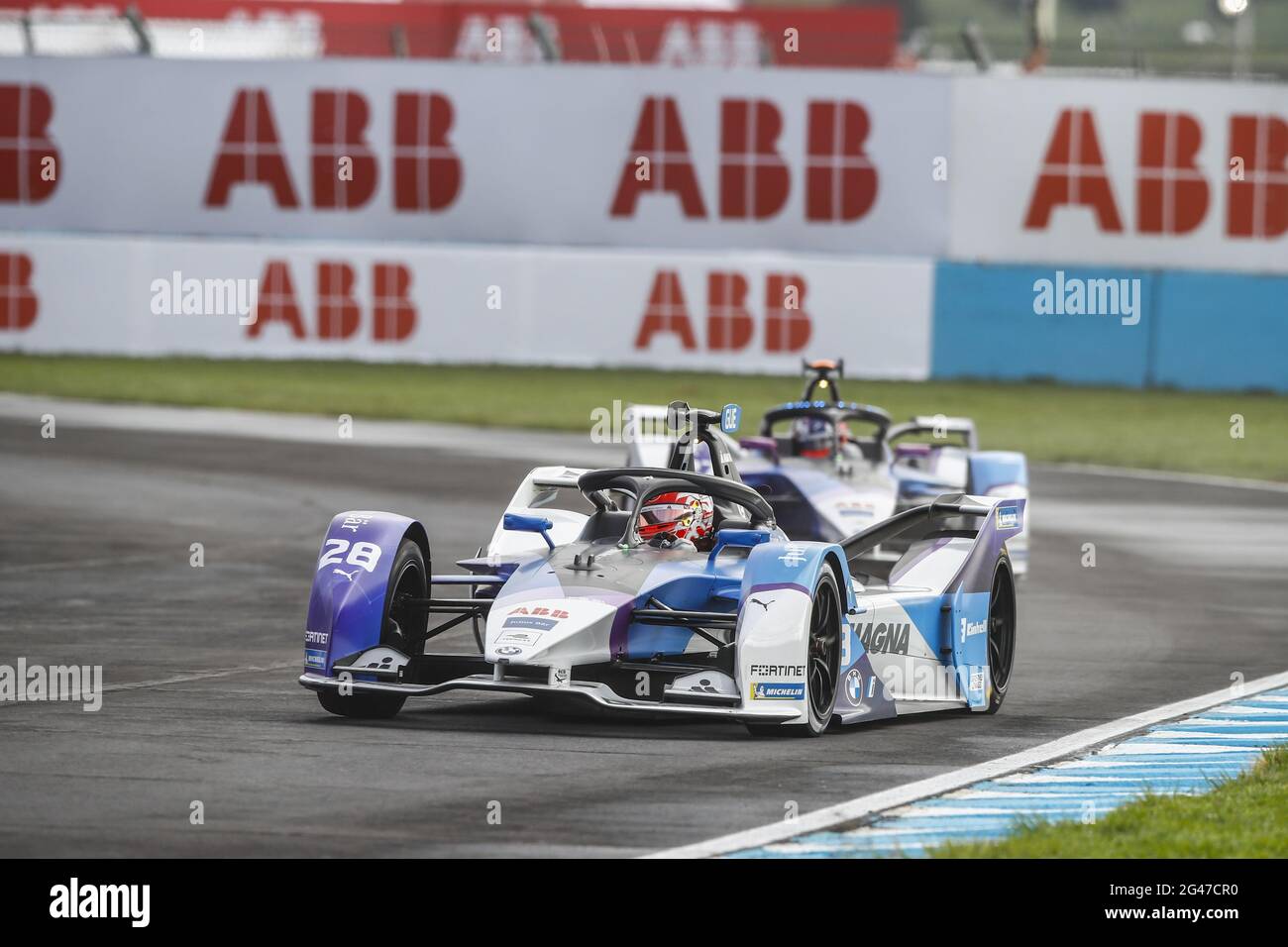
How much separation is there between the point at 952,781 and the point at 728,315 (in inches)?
1012

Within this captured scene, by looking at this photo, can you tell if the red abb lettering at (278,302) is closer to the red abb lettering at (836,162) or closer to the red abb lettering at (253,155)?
the red abb lettering at (253,155)

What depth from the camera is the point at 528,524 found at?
1191 cm

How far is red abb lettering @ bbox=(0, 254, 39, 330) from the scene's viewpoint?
3469 cm

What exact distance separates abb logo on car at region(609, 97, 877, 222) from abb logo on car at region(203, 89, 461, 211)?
10.5ft

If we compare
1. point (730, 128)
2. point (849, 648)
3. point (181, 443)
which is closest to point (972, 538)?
point (849, 648)

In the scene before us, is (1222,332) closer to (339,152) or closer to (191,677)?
(339,152)

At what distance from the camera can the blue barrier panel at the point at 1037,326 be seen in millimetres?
34625

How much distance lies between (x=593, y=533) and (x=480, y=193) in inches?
1041

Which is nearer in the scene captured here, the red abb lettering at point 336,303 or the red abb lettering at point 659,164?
the red abb lettering at point 336,303

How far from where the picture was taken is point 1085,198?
1444 inches

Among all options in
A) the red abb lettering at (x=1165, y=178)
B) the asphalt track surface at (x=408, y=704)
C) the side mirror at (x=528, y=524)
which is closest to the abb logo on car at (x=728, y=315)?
the red abb lettering at (x=1165, y=178)

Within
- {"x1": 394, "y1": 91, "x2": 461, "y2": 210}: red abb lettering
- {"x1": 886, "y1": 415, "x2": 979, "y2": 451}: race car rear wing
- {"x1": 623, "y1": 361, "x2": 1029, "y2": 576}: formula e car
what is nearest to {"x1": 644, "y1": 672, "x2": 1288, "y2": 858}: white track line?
{"x1": 623, "y1": 361, "x2": 1029, "y2": 576}: formula e car

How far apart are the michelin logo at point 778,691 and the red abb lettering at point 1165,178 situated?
2752 cm
